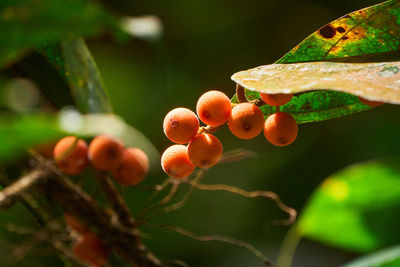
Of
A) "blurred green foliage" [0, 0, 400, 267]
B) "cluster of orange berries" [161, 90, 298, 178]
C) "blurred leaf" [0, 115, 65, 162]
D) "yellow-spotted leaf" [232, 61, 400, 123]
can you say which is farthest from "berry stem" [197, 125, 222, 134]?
"blurred green foliage" [0, 0, 400, 267]

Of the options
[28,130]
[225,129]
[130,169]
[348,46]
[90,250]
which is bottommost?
[225,129]

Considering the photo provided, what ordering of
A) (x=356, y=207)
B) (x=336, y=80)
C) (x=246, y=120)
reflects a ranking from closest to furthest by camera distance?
1. (x=336, y=80)
2. (x=246, y=120)
3. (x=356, y=207)

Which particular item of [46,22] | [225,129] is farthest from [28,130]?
[225,129]

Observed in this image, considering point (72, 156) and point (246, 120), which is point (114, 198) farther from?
point (246, 120)

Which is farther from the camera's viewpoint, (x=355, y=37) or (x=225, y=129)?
(x=225, y=129)

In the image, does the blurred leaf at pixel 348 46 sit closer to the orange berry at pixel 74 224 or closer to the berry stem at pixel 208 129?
the berry stem at pixel 208 129

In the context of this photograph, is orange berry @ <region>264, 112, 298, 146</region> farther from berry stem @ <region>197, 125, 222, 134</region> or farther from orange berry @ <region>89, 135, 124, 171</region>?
orange berry @ <region>89, 135, 124, 171</region>
